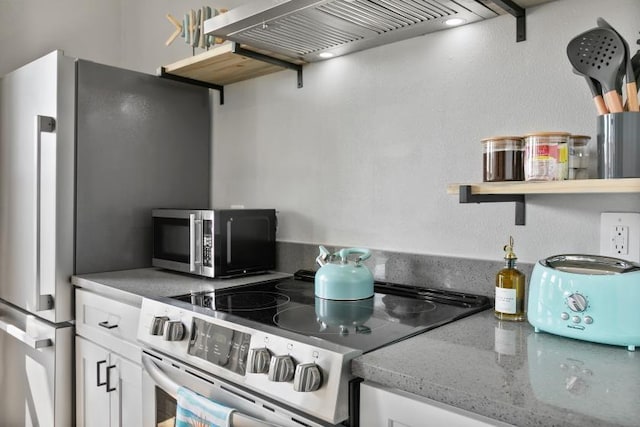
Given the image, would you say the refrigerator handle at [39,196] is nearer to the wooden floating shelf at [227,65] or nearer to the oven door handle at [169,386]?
the wooden floating shelf at [227,65]

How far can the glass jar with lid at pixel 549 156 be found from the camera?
3.63ft

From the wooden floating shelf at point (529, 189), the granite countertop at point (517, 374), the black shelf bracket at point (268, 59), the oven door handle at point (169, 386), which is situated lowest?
the oven door handle at point (169, 386)

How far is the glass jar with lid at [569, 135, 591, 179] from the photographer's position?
3.76ft

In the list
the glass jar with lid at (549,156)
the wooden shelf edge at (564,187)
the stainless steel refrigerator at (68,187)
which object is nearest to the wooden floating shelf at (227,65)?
the stainless steel refrigerator at (68,187)

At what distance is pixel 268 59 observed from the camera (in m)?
1.79

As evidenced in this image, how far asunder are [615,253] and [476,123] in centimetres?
50

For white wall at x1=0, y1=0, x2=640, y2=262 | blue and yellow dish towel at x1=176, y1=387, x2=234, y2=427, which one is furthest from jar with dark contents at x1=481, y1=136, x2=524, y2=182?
blue and yellow dish towel at x1=176, y1=387, x2=234, y2=427

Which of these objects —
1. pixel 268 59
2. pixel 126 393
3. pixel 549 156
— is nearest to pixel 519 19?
pixel 549 156

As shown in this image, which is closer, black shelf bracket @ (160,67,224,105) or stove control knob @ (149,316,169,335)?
stove control knob @ (149,316,169,335)

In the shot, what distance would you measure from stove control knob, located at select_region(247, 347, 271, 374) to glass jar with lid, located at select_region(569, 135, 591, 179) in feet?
2.61

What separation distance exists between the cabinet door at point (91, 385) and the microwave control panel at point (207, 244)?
0.43 m

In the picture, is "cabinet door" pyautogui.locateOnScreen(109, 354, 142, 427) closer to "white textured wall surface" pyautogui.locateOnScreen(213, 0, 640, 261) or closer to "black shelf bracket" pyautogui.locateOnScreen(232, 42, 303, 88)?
"white textured wall surface" pyautogui.locateOnScreen(213, 0, 640, 261)

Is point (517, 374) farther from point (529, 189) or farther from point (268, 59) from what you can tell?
point (268, 59)

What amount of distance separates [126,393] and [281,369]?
828mm
